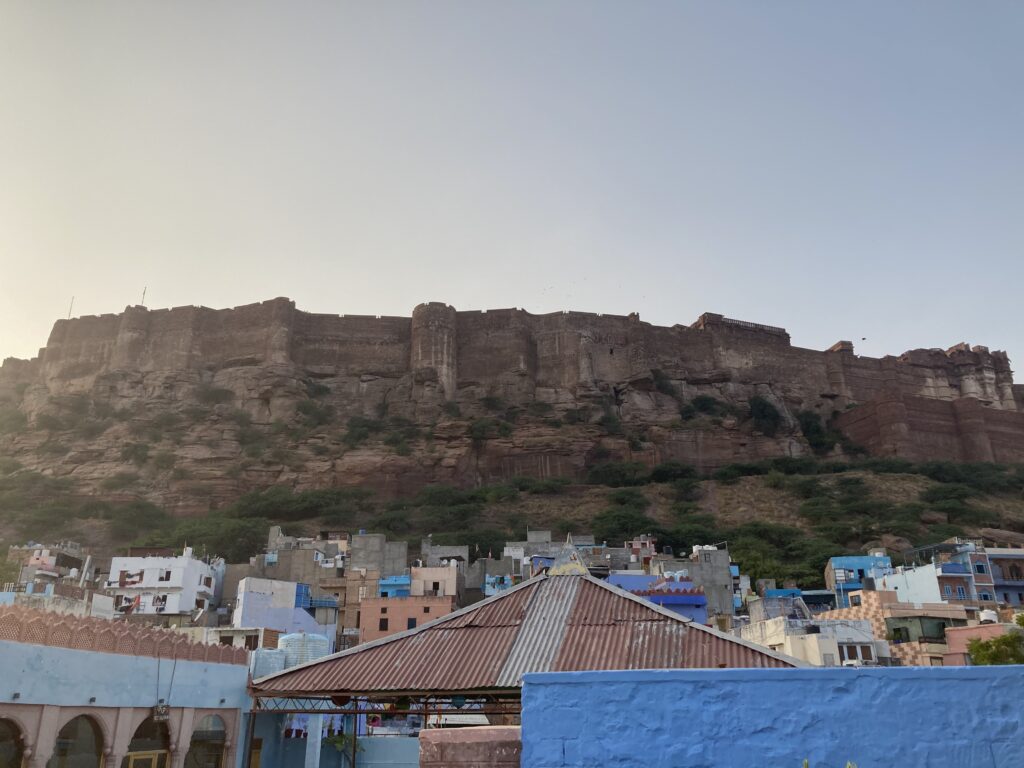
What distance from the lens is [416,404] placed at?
61.5 metres

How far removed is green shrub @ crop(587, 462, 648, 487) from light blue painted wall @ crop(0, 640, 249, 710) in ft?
138

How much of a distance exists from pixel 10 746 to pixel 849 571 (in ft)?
108

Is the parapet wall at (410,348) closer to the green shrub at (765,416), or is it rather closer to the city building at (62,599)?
the green shrub at (765,416)

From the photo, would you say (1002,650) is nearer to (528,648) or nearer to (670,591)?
(670,591)

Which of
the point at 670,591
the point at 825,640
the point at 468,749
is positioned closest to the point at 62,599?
the point at 670,591

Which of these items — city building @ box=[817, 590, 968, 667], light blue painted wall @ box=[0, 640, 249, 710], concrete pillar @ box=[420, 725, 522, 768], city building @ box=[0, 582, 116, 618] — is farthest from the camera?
city building @ box=[817, 590, 968, 667]

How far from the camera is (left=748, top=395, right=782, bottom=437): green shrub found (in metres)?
63.5

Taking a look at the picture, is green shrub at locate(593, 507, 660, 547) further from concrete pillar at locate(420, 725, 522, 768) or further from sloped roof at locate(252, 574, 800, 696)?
concrete pillar at locate(420, 725, 522, 768)

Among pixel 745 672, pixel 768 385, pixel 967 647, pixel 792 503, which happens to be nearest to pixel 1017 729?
pixel 745 672

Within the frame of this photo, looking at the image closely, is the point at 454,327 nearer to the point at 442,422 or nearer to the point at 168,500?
the point at 442,422

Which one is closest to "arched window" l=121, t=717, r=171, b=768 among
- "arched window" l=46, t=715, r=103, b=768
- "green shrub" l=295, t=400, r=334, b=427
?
"arched window" l=46, t=715, r=103, b=768

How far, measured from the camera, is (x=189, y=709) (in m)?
14.4

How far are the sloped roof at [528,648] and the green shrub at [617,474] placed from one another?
46.9m

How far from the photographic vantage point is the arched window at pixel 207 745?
48.4 ft
